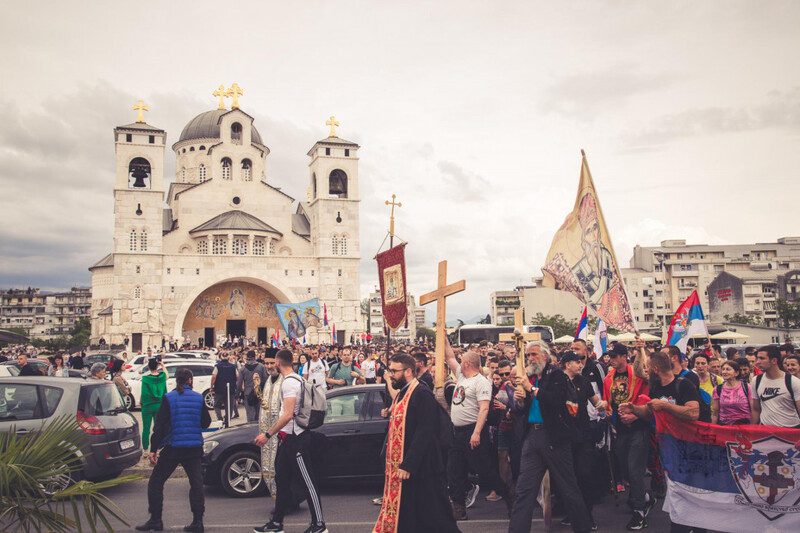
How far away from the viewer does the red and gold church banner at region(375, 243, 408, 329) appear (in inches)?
Answer: 367

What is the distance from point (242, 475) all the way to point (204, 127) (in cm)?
5738

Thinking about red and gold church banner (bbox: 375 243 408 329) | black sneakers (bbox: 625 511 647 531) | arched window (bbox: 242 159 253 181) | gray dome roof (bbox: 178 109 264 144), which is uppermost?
gray dome roof (bbox: 178 109 264 144)

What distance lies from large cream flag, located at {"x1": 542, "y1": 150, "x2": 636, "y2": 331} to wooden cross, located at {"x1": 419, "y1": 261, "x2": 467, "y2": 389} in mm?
1730

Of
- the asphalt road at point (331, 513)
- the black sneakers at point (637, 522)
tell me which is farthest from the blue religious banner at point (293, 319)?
the black sneakers at point (637, 522)

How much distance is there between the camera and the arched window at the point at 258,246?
A: 53219 millimetres

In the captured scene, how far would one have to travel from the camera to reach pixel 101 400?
8922mm

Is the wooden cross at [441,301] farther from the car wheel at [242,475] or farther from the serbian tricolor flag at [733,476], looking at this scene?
the car wheel at [242,475]

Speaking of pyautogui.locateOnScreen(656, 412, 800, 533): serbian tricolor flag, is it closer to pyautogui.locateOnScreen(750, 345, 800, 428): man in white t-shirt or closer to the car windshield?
pyautogui.locateOnScreen(750, 345, 800, 428): man in white t-shirt

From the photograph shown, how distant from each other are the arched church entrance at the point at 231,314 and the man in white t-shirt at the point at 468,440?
46.2 metres

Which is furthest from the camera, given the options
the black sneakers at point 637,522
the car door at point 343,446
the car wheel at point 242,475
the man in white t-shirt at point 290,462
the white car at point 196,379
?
the white car at point 196,379

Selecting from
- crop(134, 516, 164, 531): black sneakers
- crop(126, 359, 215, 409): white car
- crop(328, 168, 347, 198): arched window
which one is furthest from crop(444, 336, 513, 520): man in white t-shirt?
crop(328, 168, 347, 198): arched window

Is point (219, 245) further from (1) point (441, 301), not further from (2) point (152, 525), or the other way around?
(2) point (152, 525)

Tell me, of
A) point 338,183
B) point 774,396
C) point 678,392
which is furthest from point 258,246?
point 678,392

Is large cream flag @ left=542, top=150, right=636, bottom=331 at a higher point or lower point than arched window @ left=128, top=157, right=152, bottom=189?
lower
